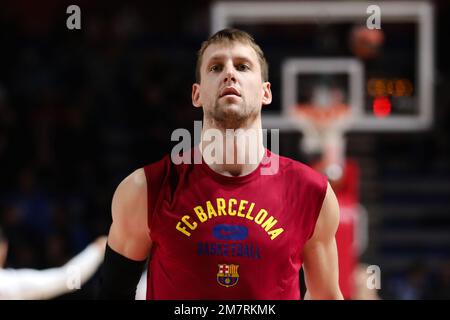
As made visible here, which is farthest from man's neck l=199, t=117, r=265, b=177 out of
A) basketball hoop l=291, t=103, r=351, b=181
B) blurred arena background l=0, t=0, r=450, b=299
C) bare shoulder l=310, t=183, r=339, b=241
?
basketball hoop l=291, t=103, r=351, b=181

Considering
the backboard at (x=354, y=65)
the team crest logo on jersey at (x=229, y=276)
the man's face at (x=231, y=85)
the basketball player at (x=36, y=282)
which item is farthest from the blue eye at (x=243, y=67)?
the backboard at (x=354, y=65)

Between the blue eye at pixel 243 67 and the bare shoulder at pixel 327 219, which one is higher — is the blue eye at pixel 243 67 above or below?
above

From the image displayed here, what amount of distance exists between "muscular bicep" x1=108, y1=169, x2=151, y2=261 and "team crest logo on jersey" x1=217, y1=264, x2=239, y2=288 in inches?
12.3

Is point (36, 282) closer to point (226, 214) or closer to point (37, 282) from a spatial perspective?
point (37, 282)

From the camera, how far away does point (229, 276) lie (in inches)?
126

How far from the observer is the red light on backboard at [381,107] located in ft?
28.9

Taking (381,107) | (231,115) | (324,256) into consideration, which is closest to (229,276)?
(324,256)

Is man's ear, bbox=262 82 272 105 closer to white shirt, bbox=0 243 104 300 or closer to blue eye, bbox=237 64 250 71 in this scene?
blue eye, bbox=237 64 250 71

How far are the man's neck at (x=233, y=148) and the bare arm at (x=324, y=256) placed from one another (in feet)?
1.05

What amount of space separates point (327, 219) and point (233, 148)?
0.45m

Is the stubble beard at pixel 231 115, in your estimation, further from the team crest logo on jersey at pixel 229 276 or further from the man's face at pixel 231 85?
the team crest logo on jersey at pixel 229 276

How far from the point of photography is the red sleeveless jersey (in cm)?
321
